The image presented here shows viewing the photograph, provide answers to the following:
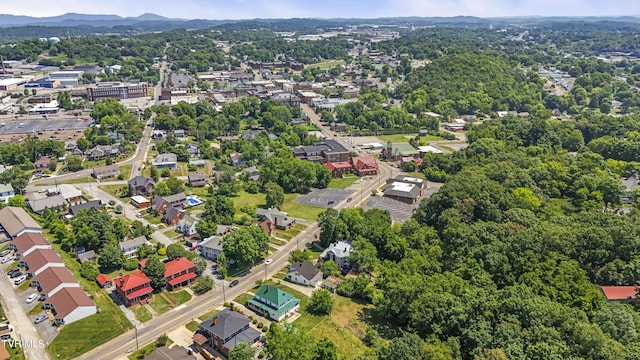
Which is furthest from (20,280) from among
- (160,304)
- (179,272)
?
(179,272)

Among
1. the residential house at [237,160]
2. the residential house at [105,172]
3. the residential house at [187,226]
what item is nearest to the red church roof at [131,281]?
the residential house at [187,226]

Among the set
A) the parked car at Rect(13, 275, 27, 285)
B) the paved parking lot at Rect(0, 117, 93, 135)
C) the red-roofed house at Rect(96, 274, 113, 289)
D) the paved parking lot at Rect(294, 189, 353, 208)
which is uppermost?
the paved parking lot at Rect(0, 117, 93, 135)

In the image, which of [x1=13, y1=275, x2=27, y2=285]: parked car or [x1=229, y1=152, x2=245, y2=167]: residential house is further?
[x1=229, y1=152, x2=245, y2=167]: residential house

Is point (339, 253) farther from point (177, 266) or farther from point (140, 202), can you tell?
point (140, 202)

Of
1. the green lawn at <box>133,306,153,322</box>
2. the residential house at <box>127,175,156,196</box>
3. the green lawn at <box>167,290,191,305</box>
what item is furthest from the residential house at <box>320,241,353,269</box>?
the residential house at <box>127,175,156,196</box>

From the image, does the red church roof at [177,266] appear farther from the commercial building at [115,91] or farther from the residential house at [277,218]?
the commercial building at [115,91]

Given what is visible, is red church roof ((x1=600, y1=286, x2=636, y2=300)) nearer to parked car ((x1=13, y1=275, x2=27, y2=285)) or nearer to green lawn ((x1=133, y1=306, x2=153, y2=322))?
green lawn ((x1=133, y1=306, x2=153, y2=322))
